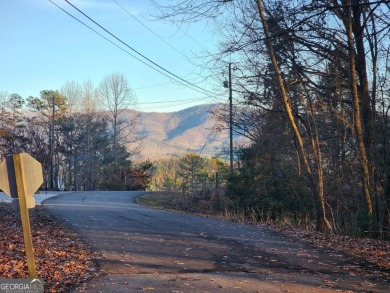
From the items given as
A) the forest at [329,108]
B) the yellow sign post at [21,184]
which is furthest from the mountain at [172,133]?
the yellow sign post at [21,184]

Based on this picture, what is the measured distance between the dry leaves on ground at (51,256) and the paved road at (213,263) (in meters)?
0.33

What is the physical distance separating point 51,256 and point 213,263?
3293mm

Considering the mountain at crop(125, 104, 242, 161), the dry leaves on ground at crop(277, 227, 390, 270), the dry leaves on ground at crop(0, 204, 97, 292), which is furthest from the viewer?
the mountain at crop(125, 104, 242, 161)

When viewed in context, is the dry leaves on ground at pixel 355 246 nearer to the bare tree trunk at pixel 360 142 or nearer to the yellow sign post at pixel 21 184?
the bare tree trunk at pixel 360 142

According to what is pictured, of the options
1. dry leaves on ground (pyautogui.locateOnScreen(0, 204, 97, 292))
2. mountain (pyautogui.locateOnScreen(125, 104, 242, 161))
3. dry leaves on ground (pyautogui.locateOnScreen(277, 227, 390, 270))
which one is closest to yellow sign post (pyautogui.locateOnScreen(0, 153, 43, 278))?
dry leaves on ground (pyautogui.locateOnScreen(0, 204, 97, 292))

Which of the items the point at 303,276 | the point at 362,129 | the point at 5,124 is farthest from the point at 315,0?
the point at 5,124

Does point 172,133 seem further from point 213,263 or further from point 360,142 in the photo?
point 213,263

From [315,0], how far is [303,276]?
6.80 metres

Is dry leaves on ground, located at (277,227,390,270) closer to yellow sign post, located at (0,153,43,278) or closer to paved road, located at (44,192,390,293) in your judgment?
paved road, located at (44,192,390,293)

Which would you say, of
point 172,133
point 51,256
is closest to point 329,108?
point 51,256

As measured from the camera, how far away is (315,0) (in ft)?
36.7

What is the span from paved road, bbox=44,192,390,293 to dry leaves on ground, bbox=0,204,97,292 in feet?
1.09

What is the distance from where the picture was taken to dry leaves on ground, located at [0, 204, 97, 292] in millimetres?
7551

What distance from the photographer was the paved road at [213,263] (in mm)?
7148
